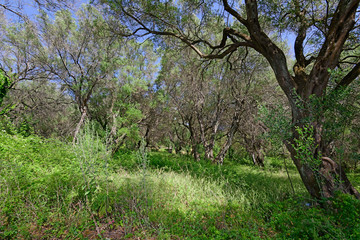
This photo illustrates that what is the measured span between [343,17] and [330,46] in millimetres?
593

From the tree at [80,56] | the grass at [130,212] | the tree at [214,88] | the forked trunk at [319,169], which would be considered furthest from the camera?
the tree at [80,56]

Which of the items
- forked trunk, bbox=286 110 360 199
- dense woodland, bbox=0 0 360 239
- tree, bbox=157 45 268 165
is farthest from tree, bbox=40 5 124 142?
forked trunk, bbox=286 110 360 199

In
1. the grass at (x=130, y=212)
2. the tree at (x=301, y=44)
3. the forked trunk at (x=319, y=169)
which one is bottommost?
the grass at (x=130, y=212)

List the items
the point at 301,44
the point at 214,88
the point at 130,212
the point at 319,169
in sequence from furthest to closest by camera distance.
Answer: the point at 214,88, the point at 301,44, the point at 319,169, the point at 130,212

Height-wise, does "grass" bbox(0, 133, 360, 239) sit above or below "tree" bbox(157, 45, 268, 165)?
below

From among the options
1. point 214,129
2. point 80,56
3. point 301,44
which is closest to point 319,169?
point 301,44

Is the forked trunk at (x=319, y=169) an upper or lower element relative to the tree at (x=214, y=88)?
lower

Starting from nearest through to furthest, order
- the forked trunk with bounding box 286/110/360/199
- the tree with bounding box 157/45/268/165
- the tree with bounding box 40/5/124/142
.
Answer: the forked trunk with bounding box 286/110/360/199
the tree with bounding box 157/45/268/165
the tree with bounding box 40/5/124/142

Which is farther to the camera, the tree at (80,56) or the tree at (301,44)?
the tree at (80,56)

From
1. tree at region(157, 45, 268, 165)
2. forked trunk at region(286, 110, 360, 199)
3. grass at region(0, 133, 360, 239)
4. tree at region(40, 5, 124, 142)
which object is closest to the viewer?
grass at region(0, 133, 360, 239)

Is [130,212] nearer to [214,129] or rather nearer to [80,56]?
[214,129]

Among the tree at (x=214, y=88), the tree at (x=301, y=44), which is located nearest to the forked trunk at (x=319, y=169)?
the tree at (x=301, y=44)

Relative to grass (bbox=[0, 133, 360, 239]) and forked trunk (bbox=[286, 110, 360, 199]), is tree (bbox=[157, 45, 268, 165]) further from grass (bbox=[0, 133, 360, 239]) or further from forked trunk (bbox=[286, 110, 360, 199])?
grass (bbox=[0, 133, 360, 239])

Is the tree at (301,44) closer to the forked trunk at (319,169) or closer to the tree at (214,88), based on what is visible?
the forked trunk at (319,169)
